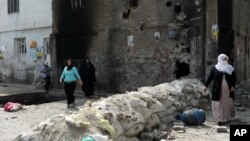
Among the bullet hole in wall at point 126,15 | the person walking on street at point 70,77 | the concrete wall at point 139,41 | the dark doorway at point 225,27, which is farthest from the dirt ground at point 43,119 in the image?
the bullet hole in wall at point 126,15

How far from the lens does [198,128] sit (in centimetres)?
869

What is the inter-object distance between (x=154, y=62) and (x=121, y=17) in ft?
8.05

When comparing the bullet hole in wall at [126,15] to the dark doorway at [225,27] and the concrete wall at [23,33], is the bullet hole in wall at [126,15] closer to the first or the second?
the dark doorway at [225,27]

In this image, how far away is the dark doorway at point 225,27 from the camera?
13648 millimetres

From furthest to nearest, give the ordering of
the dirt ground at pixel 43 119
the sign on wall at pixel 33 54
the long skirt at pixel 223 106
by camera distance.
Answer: the sign on wall at pixel 33 54 → the long skirt at pixel 223 106 → the dirt ground at pixel 43 119

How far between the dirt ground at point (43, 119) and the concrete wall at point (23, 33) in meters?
7.00

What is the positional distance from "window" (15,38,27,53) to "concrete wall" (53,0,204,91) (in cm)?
467

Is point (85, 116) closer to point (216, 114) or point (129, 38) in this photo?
point (216, 114)

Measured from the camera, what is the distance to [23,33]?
847 inches

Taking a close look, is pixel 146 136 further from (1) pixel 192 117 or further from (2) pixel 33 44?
(2) pixel 33 44

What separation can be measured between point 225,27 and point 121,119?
334 inches

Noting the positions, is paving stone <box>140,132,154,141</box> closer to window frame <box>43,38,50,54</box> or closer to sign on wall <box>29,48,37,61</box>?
window frame <box>43,38,50,54</box>

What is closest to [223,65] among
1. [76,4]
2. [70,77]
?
[70,77]

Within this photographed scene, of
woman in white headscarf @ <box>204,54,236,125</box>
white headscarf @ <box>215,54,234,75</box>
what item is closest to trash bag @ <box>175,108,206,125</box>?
woman in white headscarf @ <box>204,54,236,125</box>
